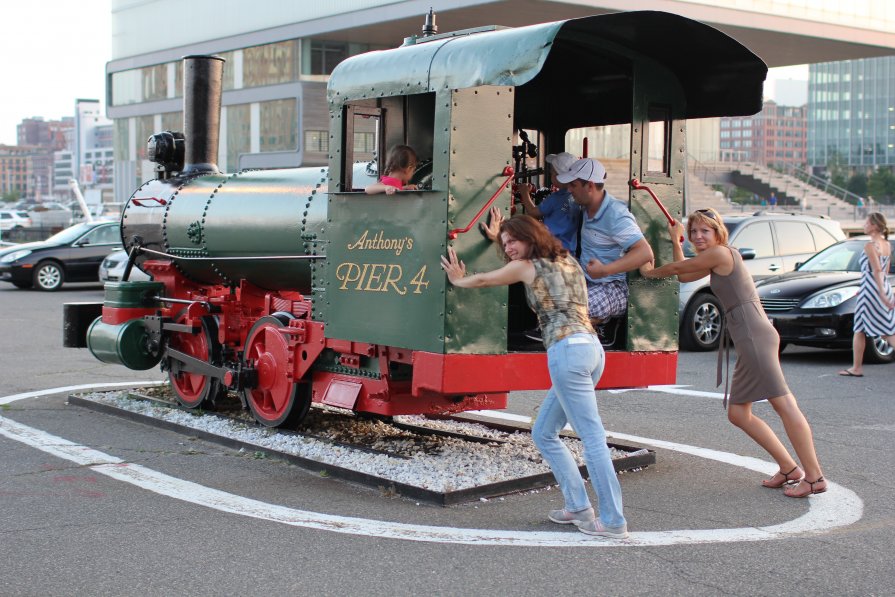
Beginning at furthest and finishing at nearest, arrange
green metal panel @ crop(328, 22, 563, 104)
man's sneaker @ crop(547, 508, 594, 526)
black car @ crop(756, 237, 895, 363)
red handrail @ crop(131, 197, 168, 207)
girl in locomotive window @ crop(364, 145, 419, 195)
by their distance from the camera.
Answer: black car @ crop(756, 237, 895, 363)
red handrail @ crop(131, 197, 168, 207)
girl in locomotive window @ crop(364, 145, 419, 195)
green metal panel @ crop(328, 22, 563, 104)
man's sneaker @ crop(547, 508, 594, 526)

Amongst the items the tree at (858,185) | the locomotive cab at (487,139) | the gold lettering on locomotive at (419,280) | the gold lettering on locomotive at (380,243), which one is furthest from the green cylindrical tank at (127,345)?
the tree at (858,185)

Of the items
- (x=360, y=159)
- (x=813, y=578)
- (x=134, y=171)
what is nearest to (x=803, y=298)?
(x=360, y=159)

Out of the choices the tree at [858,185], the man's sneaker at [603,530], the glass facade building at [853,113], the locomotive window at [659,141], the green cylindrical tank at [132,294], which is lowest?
the man's sneaker at [603,530]

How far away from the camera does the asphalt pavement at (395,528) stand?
16.4 ft

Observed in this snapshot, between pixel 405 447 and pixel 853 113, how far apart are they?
145 m

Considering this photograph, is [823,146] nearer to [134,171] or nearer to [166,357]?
[134,171]

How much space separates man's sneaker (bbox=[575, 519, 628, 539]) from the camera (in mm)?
5695

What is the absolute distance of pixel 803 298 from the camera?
13539 millimetres

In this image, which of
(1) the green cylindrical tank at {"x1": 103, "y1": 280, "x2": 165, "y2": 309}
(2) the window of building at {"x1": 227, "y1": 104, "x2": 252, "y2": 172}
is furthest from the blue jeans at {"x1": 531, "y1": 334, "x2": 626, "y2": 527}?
(2) the window of building at {"x1": 227, "y1": 104, "x2": 252, "y2": 172}

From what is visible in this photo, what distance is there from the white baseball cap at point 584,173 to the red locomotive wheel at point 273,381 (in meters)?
2.54

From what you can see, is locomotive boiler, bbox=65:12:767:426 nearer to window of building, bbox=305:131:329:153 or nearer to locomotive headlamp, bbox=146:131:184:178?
locomotive headlamp, bbox=146:131:184:178

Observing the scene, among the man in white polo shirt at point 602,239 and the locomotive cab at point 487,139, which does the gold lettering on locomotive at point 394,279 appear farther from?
the man in white polo shirt at point 602,239

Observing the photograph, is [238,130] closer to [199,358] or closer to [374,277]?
[199,358]

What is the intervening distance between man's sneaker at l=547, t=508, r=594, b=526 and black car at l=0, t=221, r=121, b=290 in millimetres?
20037
